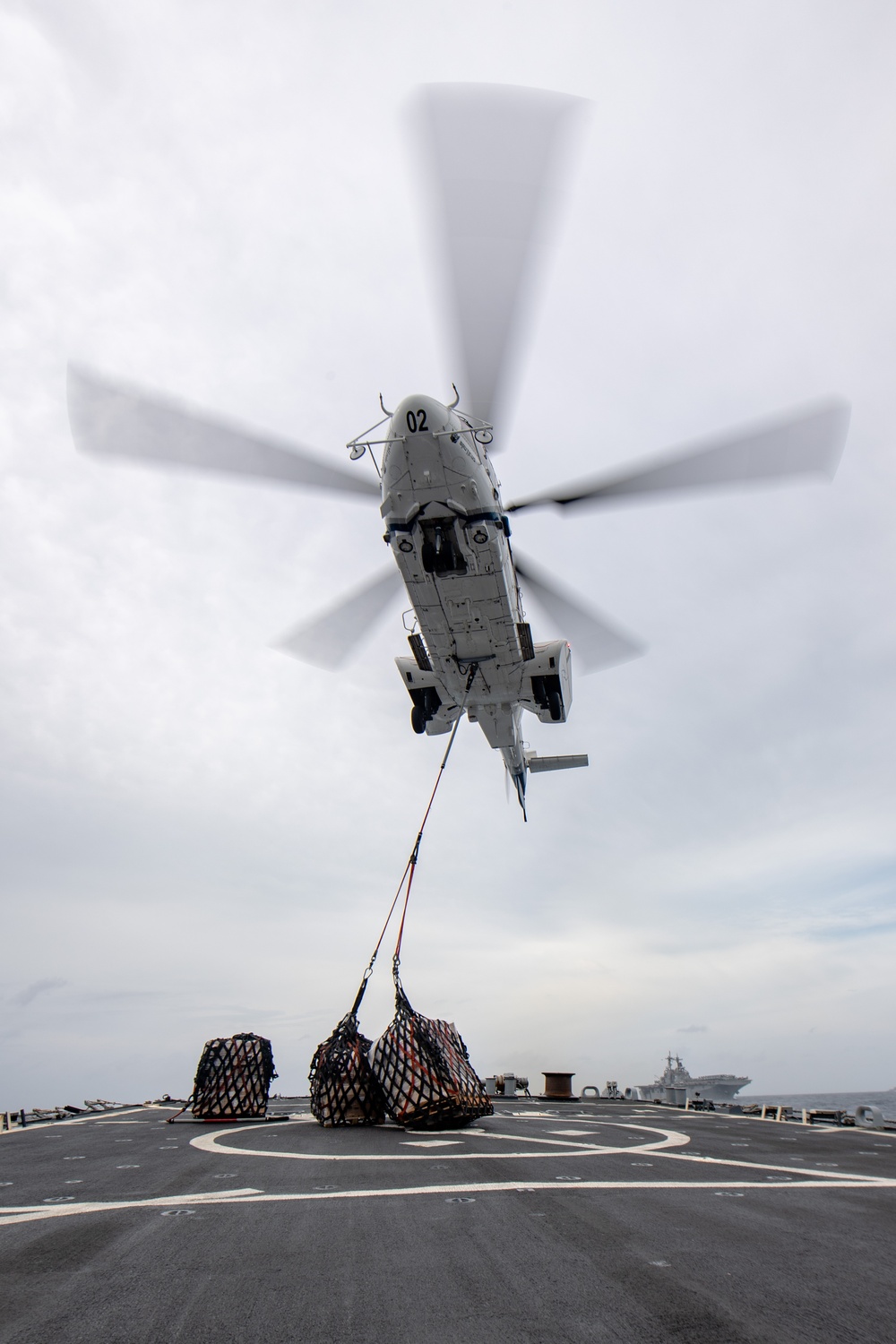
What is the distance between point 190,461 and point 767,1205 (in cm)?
1449

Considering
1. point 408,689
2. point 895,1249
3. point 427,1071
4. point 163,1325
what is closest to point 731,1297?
point 895,1249

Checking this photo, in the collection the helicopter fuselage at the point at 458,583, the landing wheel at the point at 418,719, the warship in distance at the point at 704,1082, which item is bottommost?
the warship in distance at the point at 704,1082

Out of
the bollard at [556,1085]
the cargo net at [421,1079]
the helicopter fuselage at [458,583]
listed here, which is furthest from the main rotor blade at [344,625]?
the bollard at [556,1085]

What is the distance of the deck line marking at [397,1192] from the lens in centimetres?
835

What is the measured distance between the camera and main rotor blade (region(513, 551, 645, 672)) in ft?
59.8

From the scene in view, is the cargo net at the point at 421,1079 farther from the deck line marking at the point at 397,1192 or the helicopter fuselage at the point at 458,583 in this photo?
the helicopter fuselage at the point at 458,583

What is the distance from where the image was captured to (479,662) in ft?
60.5

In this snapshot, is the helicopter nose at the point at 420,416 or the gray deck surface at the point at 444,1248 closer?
the gray deck surface at the point at 444,1248

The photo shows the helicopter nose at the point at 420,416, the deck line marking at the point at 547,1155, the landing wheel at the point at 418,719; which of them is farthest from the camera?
the landing wheel at the point at 418,719

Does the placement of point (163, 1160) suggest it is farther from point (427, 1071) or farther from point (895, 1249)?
point (895, 1249)

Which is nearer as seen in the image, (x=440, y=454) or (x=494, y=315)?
(x=494, y=315)

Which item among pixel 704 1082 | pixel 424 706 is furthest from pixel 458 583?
pixel 704 1082

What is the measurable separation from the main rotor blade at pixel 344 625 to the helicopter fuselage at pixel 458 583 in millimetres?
1282

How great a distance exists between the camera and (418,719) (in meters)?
21.2
